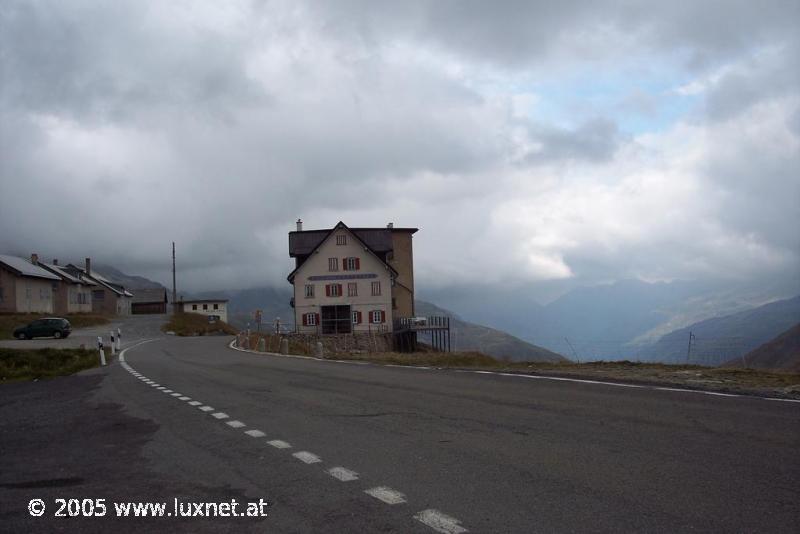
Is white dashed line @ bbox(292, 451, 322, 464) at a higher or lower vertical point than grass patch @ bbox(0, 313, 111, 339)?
lower

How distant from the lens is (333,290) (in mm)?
65750

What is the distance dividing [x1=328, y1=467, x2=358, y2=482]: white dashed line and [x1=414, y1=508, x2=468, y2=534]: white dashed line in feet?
4.40

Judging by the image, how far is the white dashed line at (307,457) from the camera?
7.48m

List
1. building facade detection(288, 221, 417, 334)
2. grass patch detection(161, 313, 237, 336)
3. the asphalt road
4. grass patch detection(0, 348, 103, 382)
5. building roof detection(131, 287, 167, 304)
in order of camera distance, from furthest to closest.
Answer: building roof detection(131, 287, 167, 304) < grass patch detection(161, 313, 237, 336) < building facade detection(288, 221, 417, 334) < grass patch detection(0, 348, 103, 382) < the asphalt road

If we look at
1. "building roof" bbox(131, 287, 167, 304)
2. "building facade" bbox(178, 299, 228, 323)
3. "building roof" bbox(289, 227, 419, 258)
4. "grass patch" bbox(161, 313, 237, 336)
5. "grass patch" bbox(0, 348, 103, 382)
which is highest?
"building roof" bbox(289, 227, 419, 258)

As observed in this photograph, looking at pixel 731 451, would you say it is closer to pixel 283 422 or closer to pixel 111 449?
pixel 283 422

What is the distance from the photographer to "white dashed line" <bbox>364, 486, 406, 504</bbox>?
5.81m

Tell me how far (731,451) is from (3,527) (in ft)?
22.6

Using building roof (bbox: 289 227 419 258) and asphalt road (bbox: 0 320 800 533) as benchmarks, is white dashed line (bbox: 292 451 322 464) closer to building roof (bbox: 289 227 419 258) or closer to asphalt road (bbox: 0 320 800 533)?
asphalt road (bbox: 0 320 800 533)

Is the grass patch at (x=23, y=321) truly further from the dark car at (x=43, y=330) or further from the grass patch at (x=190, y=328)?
the grass patch at (x=190, y=328)

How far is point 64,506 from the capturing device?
20.2 feet

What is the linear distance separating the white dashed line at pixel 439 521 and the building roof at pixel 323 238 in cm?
6242

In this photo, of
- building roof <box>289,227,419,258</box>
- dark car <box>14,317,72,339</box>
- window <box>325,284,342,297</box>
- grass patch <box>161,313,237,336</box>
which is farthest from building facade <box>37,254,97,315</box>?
window <box>325,284,342,297</box>

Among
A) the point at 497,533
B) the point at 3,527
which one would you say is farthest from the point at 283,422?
the point at 497,533
